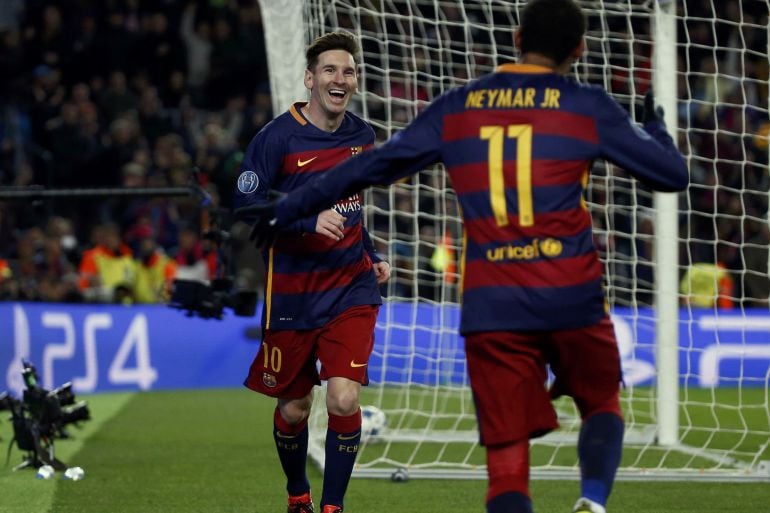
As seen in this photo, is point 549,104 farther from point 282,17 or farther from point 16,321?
point 16,321

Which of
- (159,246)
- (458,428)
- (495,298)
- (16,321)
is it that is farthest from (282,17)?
(159,246)

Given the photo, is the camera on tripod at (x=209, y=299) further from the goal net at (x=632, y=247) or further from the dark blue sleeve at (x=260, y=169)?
the dark blue sleeve at (x=260, y=169)

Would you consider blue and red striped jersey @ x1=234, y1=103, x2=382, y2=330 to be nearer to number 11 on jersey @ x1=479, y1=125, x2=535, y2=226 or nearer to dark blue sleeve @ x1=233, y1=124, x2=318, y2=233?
dark blue sleeve @ x1=233, y1=124, x2=318, y2=233

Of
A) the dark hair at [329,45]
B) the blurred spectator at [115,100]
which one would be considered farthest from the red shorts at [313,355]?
the blurred spectator at [115,100]

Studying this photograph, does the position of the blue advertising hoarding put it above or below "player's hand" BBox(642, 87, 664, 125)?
below

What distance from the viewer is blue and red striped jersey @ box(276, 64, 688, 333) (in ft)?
13.3

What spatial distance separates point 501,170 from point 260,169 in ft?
6.27

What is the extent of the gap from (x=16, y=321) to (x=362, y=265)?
283 inches

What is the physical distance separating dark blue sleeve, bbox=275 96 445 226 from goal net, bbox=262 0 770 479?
356 centimetres

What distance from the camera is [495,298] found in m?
4.07

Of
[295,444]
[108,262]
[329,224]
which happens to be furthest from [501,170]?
[108,262]

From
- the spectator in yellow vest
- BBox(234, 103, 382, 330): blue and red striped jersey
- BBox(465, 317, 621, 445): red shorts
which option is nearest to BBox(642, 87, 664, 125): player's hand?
BBox(465, 317, 621, 445): red shorts

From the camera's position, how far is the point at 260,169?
5738 millimetres

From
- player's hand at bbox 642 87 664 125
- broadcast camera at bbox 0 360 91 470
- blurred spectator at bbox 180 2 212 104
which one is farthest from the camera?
blurred spectator at bbox 180 2 212 104
